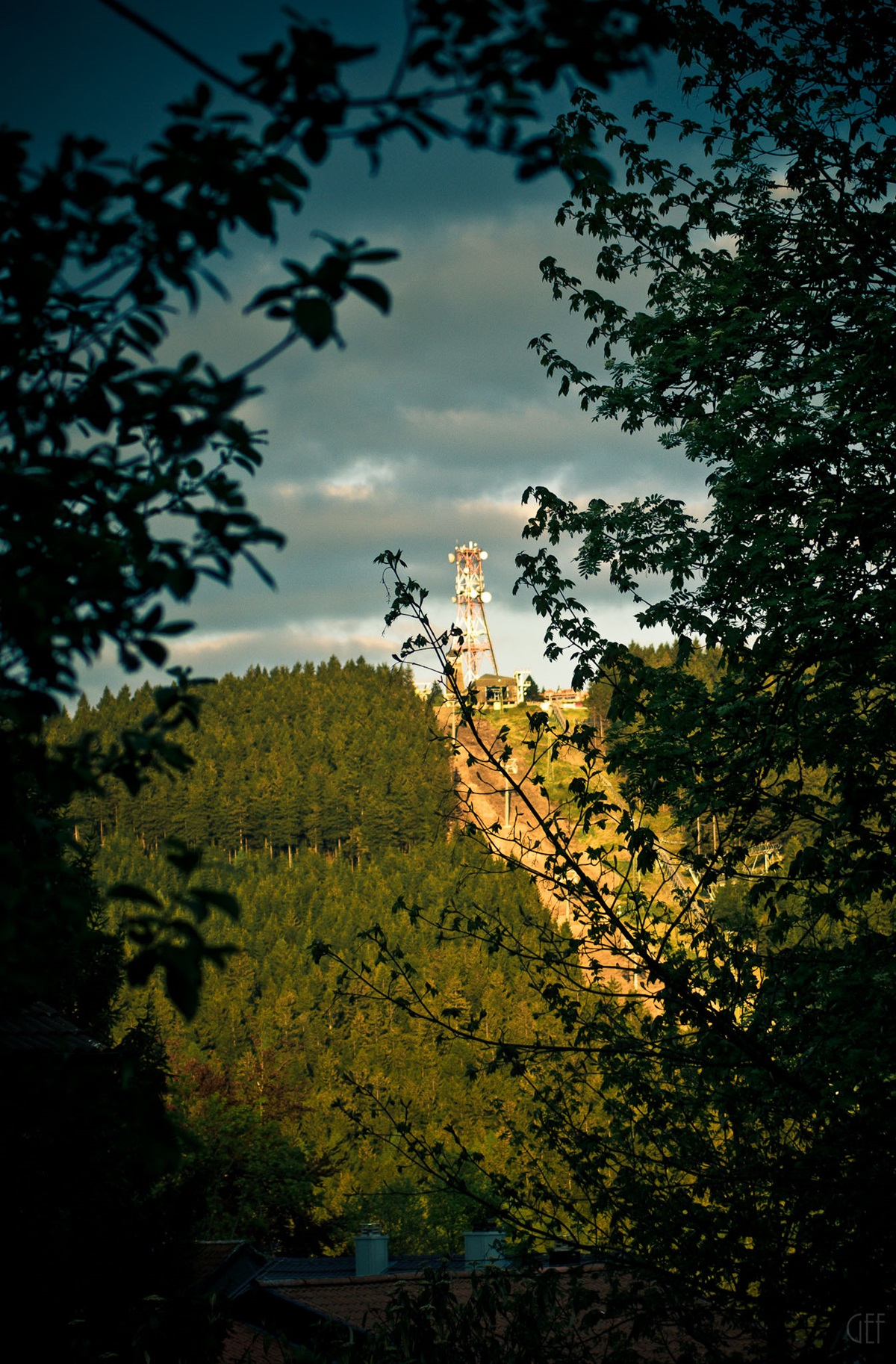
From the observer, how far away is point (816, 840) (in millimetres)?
6426

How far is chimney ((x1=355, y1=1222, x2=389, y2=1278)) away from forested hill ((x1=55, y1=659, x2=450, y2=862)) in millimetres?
83341

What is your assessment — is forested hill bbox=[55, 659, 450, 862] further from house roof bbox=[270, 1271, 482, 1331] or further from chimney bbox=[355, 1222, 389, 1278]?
house roof bbox=[270, 1271, 482, 1331]

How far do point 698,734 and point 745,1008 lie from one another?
182 centimetres

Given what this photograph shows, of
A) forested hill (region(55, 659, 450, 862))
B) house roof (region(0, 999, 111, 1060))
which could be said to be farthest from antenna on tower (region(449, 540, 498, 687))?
house roof (region(0, 999, 111, 1060))

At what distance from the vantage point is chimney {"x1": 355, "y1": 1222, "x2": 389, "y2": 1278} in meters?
21.1

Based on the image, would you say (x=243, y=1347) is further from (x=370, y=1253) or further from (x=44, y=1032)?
(x=44, y=1032)

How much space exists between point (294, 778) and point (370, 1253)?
331ft

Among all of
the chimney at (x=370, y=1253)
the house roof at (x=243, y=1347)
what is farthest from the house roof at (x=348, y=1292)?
the chimney at (x=370, y=1253)

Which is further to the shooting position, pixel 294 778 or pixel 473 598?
pixel 294 778

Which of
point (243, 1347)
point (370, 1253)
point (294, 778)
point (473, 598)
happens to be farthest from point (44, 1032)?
point (294, 778)

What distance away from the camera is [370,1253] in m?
21.3

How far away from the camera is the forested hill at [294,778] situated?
111812mm

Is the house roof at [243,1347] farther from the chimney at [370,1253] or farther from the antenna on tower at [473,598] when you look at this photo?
the antenna on tower at [473,598]

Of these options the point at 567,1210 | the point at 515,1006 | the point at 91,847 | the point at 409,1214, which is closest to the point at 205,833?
the point at 515,1006
